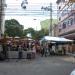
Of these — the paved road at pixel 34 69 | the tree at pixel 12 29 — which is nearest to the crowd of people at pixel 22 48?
the paved road at pixel 34 69

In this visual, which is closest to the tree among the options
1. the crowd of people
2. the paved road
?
the crowd of people

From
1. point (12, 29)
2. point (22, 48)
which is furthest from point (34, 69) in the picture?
point (12, 29)

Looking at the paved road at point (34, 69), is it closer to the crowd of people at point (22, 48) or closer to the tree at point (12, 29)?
the crowd of people at point (22, 48)

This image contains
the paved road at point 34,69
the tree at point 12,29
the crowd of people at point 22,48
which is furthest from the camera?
the tree at point 12,29

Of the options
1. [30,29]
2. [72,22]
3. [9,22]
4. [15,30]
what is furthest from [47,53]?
[30,29]

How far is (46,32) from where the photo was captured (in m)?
107

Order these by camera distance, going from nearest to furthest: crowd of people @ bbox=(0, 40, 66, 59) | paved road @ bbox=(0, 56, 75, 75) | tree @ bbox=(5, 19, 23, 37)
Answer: paved road @ bbox=(0, 56, 75, 75) → crowd of people @ bbox=(0, 40, 66, 59) → tree @ bbox=(5, 19, 23, 37)

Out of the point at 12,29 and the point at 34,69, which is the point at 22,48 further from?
the point at 12,29

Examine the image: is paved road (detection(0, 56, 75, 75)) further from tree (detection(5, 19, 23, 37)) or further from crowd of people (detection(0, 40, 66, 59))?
tree (detection(5, 19, 23, 37))

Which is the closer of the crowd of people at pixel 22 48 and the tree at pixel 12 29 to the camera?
the crowd of people at pixel 22 48

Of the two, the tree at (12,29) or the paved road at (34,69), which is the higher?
the tree at (12,29)

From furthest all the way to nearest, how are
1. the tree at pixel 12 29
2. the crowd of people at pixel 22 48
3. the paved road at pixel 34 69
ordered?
1. the tree at pixel 12 29
2. the crowd of people at pixel 22 48
3. the paved road at pixel 34 69

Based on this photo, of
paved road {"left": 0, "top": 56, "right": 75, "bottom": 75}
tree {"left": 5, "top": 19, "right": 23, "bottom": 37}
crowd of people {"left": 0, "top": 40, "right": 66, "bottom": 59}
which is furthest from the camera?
tree {"left": 5, "top": 19, "right": 23, "bottom": 37}

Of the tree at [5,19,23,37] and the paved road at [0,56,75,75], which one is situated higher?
the tree at [5,19,23,37]
